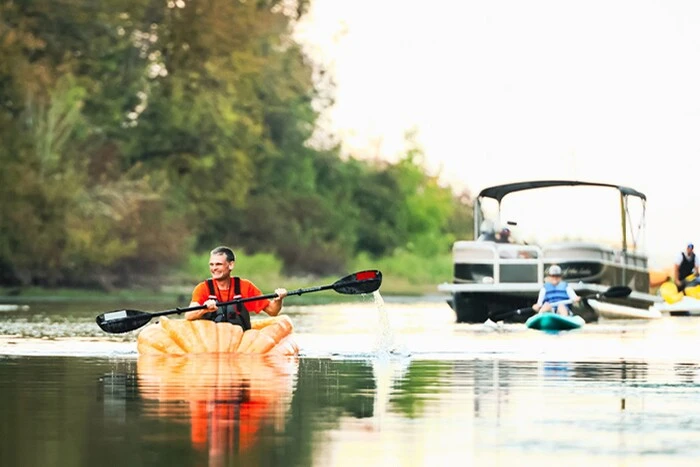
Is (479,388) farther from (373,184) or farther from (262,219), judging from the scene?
(373,184)

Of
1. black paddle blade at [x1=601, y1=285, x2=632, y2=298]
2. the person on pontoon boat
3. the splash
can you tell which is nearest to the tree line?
the person on pontoon boat

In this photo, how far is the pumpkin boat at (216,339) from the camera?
2472 cm

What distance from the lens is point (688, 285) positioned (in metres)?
50.6

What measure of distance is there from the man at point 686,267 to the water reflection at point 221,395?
87.8 ft

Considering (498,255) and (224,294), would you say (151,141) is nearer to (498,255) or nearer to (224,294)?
(498,255)

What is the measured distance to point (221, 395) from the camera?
690 inches

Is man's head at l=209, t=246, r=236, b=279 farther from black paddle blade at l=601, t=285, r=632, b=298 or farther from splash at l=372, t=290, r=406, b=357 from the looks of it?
black paddle blade at l=601, t=285, r=632, b=298

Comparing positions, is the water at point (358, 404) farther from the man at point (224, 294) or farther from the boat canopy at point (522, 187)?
the boat canopy at point (522, 187)

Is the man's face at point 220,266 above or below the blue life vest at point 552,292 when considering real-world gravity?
below

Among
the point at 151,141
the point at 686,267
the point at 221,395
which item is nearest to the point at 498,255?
the point at 686,267

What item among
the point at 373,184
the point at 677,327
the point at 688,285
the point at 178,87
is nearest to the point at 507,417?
the point at 677,327

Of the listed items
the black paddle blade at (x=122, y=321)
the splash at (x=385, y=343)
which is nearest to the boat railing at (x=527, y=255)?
the splash at (x=385, y=343)

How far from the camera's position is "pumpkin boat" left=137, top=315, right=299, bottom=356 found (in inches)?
973

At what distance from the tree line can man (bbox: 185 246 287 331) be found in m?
37.9
